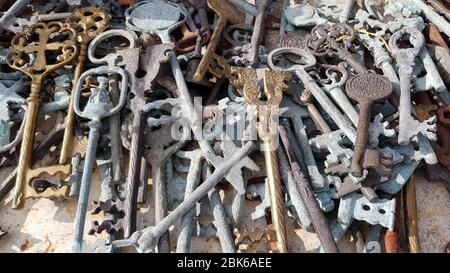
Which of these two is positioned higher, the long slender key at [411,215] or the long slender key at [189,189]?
the long slender key at [189,189]

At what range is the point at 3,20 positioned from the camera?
119 inches

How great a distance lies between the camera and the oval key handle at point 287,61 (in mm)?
2682

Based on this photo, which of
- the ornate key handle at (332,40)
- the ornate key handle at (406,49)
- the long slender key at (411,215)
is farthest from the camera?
the ornate key handle at (332,40)

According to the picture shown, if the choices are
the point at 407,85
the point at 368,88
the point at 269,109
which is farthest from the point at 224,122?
the point at 407,85

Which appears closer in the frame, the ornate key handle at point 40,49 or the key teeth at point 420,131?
the key teeth at point 420,131

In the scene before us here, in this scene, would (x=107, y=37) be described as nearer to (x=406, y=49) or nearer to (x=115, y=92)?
(x=115, y=92)

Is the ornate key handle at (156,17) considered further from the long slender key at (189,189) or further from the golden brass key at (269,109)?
the long slender key at (189,189)

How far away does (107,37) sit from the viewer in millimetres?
2812

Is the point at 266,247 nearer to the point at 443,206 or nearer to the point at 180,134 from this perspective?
the point at 180,134

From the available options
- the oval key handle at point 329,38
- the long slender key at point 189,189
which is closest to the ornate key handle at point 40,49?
the long slender key at point 189,189

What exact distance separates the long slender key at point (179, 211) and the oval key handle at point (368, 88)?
66 cm

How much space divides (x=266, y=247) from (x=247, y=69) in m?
1.02

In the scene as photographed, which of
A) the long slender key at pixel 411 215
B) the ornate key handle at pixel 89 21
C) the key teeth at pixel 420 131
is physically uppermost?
the ornate key handle at pixel 89 21

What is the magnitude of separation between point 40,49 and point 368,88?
2.01 m
